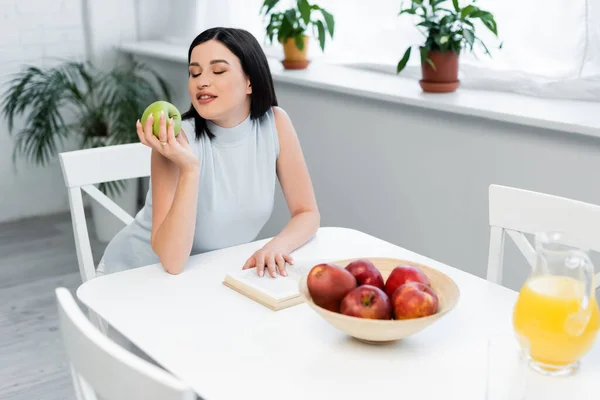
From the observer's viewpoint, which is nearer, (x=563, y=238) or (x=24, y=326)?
(x=563, y=238)

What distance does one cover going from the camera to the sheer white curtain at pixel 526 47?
7.75 feet

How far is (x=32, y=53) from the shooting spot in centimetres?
372

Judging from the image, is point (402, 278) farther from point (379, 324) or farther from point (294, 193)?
point (294, 193)

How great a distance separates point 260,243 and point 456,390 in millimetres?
682

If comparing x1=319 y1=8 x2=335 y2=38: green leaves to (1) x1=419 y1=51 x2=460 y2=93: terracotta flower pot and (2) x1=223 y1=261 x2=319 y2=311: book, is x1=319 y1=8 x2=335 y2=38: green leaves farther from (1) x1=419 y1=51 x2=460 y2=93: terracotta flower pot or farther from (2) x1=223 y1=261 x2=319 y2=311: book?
(2) x1=223 y1=261 x2=319 y2=311: book

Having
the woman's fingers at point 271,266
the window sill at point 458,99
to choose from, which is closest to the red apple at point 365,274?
the woman's fingers at point 271,266

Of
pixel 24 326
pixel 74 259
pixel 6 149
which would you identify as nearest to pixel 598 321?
pixel 24 326

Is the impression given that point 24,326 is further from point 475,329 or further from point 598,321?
point 598,321

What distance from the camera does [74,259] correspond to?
337 centimetres

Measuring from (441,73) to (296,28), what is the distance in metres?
0.70

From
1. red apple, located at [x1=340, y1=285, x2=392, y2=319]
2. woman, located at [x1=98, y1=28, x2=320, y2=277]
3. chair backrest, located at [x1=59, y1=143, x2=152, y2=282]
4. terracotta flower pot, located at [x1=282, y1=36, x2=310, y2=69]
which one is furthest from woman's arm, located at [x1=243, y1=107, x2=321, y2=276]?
terracotta flower pot, located at [x1=282, y1=36, x2=310, y2=69]

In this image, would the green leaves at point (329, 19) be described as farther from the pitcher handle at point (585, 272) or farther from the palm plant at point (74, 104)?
the pitcher handle at point (585, 272)

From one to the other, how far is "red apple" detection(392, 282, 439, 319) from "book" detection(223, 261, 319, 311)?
0.81 ft

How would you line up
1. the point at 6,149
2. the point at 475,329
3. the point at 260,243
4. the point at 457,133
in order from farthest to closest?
the point at 6,149
the point at 457,133
the point at 260,243
the point at 475,329
